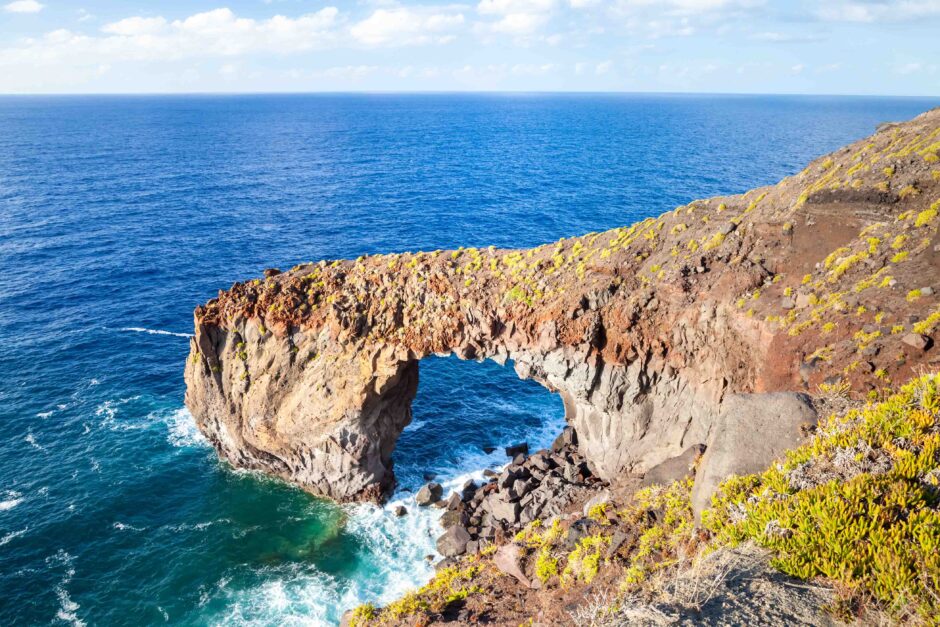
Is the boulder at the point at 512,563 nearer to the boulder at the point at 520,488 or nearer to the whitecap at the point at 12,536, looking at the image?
the boulder at the point at 520,488

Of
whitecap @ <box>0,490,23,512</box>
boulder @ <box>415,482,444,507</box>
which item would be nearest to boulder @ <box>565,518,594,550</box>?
boulder @ <box>415,482,444,507</box>

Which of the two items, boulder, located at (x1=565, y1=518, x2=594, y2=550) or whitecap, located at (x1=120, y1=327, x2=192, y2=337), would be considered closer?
boulder, located at (x1=565, y1=518, x2=594, y2=550)

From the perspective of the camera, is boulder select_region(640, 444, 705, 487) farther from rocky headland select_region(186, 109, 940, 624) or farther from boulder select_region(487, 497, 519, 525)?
boulder select_region(487, 497, 519, 525)

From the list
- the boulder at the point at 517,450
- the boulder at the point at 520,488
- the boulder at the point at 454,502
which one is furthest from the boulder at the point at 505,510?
the boulder at the point at 517,450

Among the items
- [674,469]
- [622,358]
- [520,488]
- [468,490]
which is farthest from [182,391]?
[674,469]

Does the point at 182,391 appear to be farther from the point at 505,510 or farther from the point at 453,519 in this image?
the point at 505,510

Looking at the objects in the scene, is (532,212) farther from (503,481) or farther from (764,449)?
(764,449)
